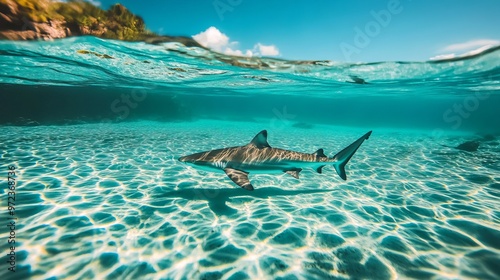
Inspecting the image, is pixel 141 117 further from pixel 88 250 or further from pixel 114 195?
pixel 88 250

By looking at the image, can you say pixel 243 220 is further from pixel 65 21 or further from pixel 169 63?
pixel 169 63

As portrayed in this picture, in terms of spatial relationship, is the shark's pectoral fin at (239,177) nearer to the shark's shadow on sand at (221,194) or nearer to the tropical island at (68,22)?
the shark's shadow on sand at (221,194)

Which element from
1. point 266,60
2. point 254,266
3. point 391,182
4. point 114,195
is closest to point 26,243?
point 114,195

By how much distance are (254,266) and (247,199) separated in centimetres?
287

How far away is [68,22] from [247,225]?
12.7 meters

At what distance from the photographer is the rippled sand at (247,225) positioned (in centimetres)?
375

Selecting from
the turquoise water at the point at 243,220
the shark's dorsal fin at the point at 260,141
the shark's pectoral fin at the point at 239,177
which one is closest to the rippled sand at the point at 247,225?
the turquoise water at the point at 243,220

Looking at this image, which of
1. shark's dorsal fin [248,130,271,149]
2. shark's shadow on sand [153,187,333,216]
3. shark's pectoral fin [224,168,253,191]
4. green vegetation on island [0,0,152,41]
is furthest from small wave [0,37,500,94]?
shark's pectoral fin [224,168,253,191]

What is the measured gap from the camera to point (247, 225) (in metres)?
5.08

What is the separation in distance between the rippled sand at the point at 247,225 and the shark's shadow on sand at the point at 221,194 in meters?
0.03

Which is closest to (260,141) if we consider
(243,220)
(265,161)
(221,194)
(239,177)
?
(265,161)

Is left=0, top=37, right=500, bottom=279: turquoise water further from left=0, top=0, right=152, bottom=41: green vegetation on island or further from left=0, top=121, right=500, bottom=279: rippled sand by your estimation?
left=0, top=0, right=152, bottom=41: green vegetation on island

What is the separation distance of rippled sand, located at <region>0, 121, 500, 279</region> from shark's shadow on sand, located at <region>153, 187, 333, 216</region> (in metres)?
0.03

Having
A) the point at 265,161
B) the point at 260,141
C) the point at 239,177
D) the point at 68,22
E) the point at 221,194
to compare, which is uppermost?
the point at 68,22
